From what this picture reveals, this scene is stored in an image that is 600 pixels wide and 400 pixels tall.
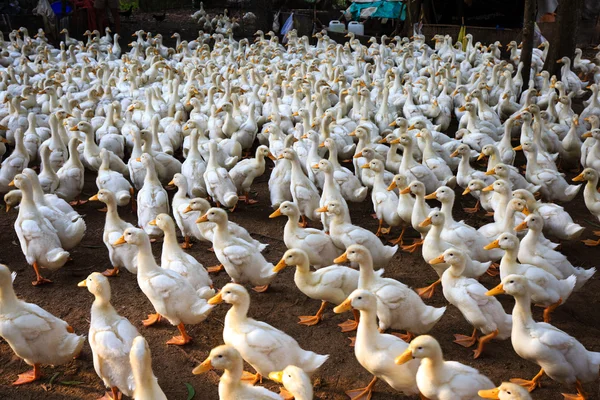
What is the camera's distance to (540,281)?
4.90 m

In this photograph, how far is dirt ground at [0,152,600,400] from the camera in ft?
14.8

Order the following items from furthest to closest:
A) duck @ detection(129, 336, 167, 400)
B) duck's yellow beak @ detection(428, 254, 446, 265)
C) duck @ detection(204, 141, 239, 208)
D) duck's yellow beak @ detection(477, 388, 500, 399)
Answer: duck @ detection(204, 141, 239, 208)
duck's yellow beak @ detection(428, 254, 446, 265)
duck @ detection(129, 336, 167, 400)
duck's yellow beak @ detection(477, 388, 500, 399)

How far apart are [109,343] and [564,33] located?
12108 millimetres

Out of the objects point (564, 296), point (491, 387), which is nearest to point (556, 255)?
point (564, 296)

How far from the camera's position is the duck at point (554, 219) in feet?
19.9

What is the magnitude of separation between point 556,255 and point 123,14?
2493cm

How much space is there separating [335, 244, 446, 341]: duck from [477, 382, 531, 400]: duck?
1178mm

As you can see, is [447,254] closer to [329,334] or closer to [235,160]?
[329,334]

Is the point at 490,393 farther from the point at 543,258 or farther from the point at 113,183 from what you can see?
the point at 113,183

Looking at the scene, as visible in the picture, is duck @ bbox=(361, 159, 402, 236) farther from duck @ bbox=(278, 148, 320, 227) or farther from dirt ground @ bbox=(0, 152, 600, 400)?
duck @ bbox=(278, 148, 320, 227)

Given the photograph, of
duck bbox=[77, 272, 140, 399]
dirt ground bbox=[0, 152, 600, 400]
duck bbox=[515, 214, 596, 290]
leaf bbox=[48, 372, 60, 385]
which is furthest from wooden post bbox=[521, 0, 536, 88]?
leaf bbox=[48, 372, 60, 385]

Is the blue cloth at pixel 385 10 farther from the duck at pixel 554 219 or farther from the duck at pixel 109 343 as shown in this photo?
the duck at pixel 109 343

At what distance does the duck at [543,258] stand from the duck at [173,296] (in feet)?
9.75

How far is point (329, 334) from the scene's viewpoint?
5.17m
